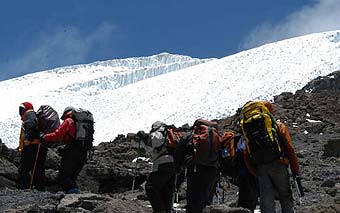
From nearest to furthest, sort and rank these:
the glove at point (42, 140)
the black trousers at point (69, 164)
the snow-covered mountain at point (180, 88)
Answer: the black trousers at point (69, 164) → the glove at point (42, 140) → the snow-covered mountain at point (180, 88)

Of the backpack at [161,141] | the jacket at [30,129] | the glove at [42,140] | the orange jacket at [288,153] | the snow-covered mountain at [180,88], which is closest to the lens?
the orange jacket at [288,153]

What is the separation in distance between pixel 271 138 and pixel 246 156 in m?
0.54

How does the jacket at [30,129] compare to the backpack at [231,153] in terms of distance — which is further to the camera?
the jacket at [30,129]

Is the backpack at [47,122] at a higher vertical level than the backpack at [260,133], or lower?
higher

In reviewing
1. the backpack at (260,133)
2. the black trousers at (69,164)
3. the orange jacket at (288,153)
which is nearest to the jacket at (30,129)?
the black trousers at (69,164)

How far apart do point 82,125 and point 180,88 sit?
48896 mm

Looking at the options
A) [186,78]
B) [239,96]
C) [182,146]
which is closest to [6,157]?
[182,146]

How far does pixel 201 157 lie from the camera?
7.49m

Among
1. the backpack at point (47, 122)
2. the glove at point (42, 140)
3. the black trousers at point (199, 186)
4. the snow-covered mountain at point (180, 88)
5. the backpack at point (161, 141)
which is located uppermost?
the snow-covered mountain at point (180, 88)

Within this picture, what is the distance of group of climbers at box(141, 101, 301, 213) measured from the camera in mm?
6840

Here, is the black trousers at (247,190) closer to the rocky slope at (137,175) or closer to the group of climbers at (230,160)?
the group of climbers at (230,160)

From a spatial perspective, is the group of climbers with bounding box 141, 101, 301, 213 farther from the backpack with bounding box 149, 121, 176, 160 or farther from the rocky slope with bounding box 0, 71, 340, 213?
the rocky slope with bounding box 0, 71, 340, 213

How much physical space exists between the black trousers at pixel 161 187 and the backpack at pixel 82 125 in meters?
1.40

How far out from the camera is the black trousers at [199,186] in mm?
7496
